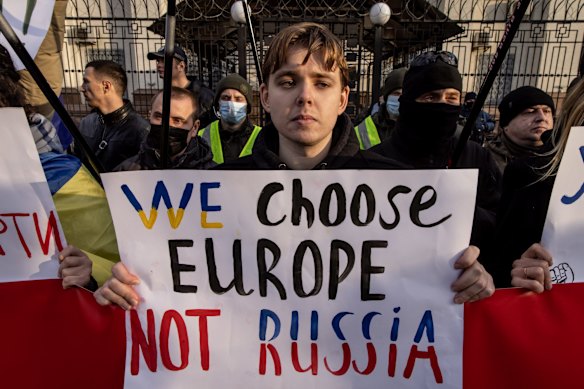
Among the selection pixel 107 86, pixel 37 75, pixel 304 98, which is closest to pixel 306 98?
pixel 304 98

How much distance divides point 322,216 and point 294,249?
105 millimetres

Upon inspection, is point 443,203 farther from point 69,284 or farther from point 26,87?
point 26,87

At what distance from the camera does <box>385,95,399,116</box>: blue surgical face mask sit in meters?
3.63

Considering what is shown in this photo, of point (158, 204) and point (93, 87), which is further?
point (93, 87)

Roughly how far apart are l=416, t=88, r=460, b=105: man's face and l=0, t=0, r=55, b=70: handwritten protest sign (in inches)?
56.5

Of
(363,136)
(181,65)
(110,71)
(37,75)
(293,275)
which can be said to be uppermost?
(181,65)

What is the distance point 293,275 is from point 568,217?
696 mm

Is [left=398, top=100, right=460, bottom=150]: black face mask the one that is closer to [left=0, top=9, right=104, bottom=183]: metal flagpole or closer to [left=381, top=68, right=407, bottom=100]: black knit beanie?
[left=0, top=9, right=104, bottom=183]: metal flagpole

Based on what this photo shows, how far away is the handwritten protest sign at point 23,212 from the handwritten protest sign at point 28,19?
0.75 ft

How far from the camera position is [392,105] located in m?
3.65

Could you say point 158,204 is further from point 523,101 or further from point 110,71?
point 110,71

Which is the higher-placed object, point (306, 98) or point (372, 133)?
point (306, 98)

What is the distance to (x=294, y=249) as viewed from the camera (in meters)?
1.06

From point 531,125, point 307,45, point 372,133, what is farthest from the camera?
point 372,133
